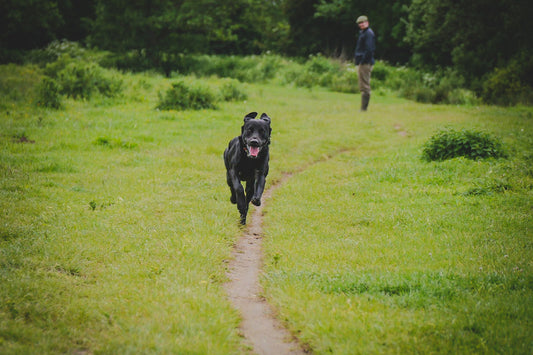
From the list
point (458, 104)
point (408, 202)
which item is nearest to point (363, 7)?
point (458, 104)

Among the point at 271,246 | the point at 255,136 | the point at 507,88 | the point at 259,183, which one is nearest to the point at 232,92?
the point at 507,88

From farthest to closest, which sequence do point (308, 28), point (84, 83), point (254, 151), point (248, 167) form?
point (308, 28), point (84, 83), point (248, 167), point (254, 151)

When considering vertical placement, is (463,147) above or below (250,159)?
above

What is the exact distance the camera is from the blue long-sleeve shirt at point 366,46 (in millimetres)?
18978

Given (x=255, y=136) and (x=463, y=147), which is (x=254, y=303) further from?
(x=463, y=147)

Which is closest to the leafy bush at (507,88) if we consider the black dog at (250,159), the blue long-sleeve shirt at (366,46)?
the blue long-sleeve shirt at (366,46)

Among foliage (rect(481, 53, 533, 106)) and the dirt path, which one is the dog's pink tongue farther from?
foliage (rect(481, 53, 533, 106))

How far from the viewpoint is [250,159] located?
24.0 ft

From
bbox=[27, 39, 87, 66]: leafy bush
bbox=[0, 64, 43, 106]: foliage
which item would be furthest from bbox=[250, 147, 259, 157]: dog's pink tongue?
bbox=[27, 39, 87, 66]: leafy bush

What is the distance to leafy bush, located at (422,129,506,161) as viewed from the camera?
11.1 metres

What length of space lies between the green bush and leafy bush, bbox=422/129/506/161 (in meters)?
13.4

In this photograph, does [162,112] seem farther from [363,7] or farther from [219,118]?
[363,7]

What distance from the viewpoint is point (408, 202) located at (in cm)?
847

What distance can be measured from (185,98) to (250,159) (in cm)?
1232
